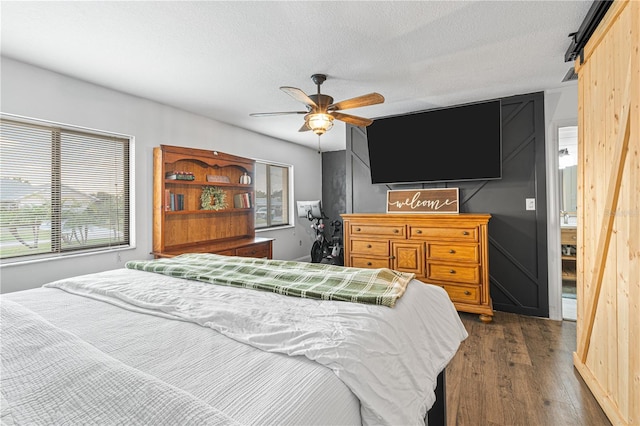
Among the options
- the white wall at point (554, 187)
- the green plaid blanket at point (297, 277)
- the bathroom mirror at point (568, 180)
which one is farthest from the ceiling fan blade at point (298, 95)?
the bathroom mirror at point (568, 180)

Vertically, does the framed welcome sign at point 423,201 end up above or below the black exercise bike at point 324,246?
above

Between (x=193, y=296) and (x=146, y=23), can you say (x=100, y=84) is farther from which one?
(x=193, y=296)

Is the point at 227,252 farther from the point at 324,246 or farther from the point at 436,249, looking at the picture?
Result: the point at 436,249

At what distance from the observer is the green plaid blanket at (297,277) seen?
4.98 ft

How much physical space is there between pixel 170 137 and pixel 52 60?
136cm

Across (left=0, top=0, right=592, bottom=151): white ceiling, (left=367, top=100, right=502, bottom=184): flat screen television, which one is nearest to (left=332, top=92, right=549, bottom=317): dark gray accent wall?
(left=367, top=100, right=502, bottom=184): flat screen television

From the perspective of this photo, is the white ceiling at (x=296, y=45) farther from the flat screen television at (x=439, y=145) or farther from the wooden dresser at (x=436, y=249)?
the wooden dresser at (x=436, y=249)

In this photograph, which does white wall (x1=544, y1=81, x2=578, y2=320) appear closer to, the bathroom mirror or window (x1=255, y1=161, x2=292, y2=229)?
the bathroom mirror

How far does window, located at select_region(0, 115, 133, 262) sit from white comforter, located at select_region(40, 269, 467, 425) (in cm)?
142

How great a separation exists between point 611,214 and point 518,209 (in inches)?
73.2

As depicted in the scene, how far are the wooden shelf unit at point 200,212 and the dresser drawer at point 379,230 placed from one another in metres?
1.35

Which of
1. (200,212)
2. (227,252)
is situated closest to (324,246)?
(227,252)

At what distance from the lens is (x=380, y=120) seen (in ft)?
13.6

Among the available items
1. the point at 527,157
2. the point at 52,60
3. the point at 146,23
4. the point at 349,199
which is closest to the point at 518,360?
the point at 527,157
